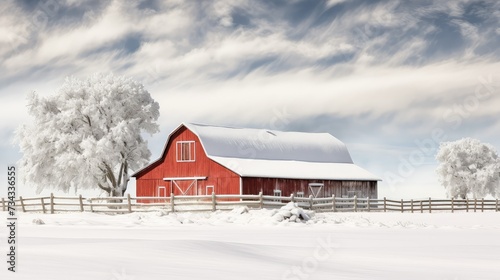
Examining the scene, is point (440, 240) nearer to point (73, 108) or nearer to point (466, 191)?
point (73, 108)

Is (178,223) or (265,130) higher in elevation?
(265,130)

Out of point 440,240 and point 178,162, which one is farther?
point 178,162

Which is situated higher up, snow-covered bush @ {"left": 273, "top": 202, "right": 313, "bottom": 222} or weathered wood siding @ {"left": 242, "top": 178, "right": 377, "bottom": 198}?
weathered wood siding @ {"left": 242, "top": 178, "right": 377, "bottom": 198}

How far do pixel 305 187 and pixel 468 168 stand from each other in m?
35.8

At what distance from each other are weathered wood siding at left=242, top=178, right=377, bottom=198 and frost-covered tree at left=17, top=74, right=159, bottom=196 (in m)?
10.8

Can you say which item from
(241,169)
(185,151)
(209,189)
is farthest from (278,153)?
(209,189)

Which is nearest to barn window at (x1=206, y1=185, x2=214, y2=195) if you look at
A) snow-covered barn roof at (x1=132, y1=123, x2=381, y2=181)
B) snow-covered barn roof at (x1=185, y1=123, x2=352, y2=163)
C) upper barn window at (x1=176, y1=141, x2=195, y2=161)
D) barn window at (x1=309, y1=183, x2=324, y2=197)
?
snow-covered barn roof at (x1=132, y1=123, x2=381, y2=181)

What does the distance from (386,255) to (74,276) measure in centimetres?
828

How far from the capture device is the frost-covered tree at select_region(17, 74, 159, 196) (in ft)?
171

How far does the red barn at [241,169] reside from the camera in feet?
158

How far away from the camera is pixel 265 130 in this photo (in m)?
57.0

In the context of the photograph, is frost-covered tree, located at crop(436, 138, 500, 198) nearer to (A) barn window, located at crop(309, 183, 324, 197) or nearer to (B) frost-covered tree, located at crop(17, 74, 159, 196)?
(A) barn window, located at crop(309, 183, 324, 197)

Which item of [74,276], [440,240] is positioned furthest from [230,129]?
[74,276]

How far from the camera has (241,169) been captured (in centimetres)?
4784
